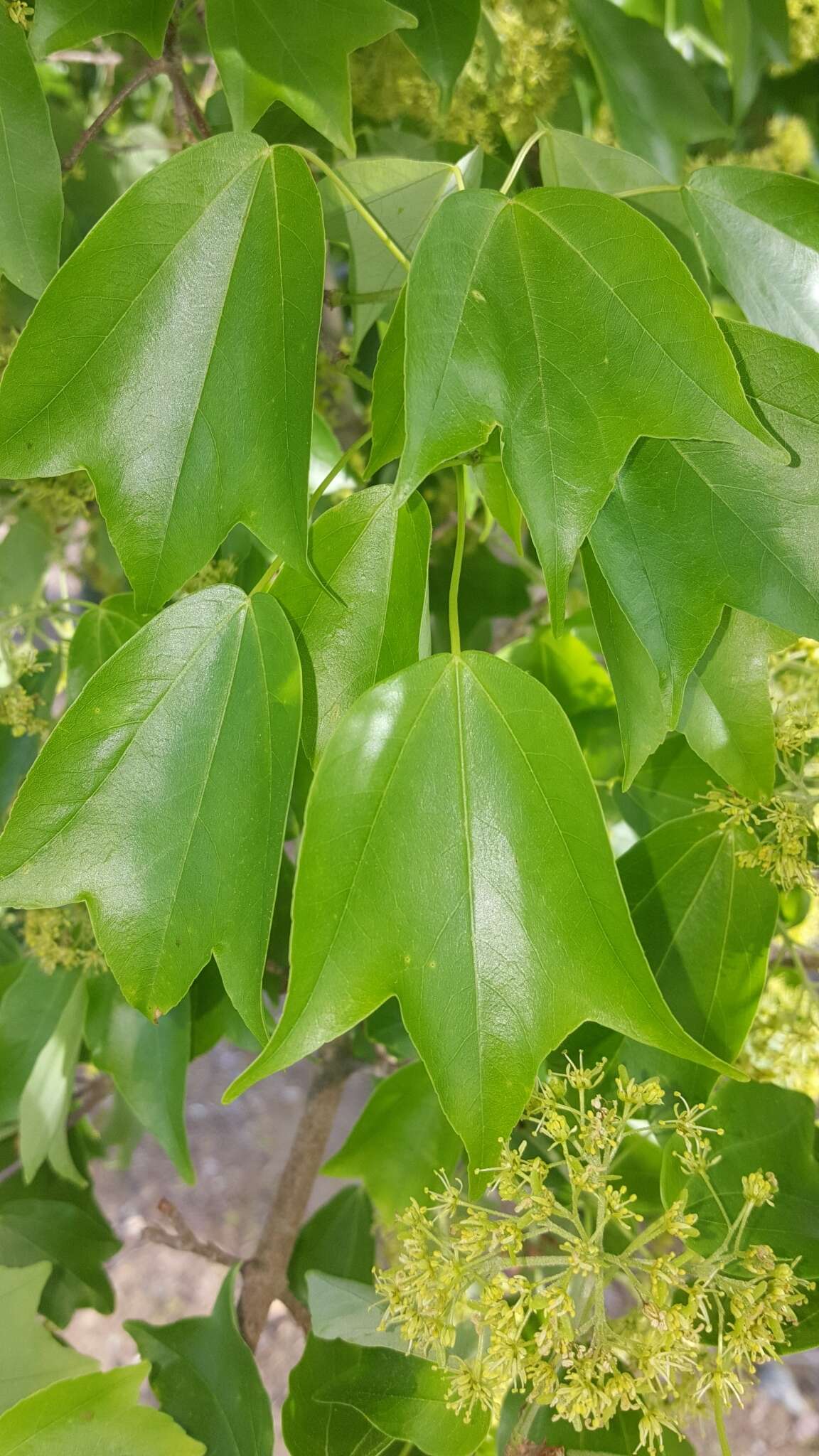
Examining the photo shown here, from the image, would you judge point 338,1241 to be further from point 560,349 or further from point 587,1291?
point 560,349

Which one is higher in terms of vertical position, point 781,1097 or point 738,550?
point 738,550

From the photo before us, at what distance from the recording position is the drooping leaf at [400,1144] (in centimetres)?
70

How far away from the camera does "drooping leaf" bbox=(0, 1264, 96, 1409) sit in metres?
0.62

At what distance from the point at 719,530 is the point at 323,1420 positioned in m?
0.54

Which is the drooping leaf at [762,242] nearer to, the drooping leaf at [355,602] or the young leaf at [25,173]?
the drooping leaf at [355,602]

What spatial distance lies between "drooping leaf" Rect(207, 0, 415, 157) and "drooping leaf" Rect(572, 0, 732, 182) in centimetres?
29

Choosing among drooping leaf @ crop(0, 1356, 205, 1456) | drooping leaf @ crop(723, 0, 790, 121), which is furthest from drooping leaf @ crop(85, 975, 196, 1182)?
drooping leaf @ crop(723, 0, 790, 121)

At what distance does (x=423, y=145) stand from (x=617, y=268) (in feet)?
1.36

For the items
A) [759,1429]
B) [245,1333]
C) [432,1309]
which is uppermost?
[432,1309]

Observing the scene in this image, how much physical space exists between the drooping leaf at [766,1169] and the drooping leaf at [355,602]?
290mm

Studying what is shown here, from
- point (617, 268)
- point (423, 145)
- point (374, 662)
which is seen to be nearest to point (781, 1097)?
point (374, 662)

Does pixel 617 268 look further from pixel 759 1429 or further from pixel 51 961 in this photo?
pixel 759 1429

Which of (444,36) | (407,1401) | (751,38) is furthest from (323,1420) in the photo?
(751,38)

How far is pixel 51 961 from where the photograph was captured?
719 mm
